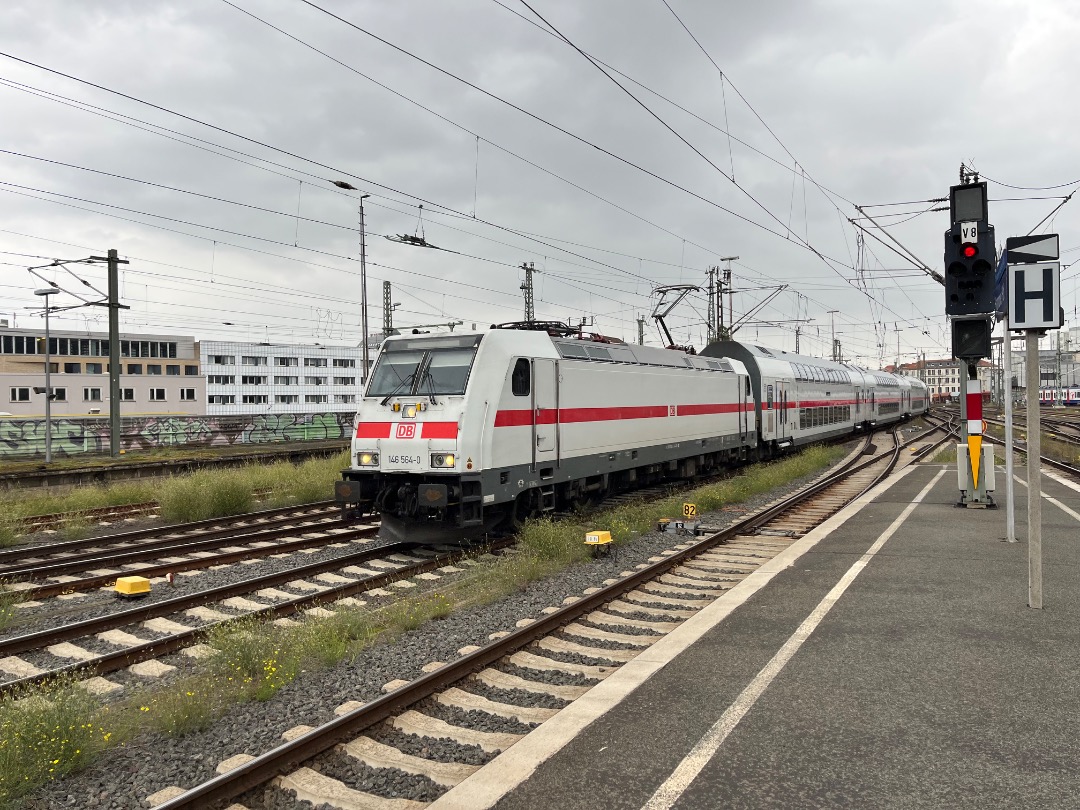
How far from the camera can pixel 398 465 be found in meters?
10.9

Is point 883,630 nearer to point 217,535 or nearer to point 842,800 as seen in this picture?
point 842,800

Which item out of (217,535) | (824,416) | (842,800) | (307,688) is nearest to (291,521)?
(217,535)

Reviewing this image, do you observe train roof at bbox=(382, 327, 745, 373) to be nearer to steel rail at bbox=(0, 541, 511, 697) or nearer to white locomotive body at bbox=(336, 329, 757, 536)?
white locomotive body at bbox=(336, 329, 757, 536)

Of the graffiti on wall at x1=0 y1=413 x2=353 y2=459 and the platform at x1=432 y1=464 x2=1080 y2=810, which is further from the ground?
the graffiti on wall at x1=0 y1=413 x2=353 y2=459

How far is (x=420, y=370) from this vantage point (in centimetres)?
1141

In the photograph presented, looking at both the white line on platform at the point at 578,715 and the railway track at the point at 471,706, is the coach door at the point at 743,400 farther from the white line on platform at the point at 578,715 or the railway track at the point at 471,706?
the white line on platform at the point at 578,715

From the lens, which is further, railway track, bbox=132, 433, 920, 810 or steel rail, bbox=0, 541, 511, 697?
steel rail, bbox=0, 541, 511, 697

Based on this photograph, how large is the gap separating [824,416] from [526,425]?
22523 mm

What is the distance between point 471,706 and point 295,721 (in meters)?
1.22

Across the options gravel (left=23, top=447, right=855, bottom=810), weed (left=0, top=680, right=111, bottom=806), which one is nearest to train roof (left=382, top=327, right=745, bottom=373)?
gravel (left=23, top=447, right=855, bottom=810)

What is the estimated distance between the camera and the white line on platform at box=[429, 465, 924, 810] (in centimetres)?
405

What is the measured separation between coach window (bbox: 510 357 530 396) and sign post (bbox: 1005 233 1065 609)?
643 cm

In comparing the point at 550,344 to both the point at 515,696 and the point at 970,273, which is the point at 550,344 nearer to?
the point at 970,273

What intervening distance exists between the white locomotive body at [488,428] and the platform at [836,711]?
4.25 metres
